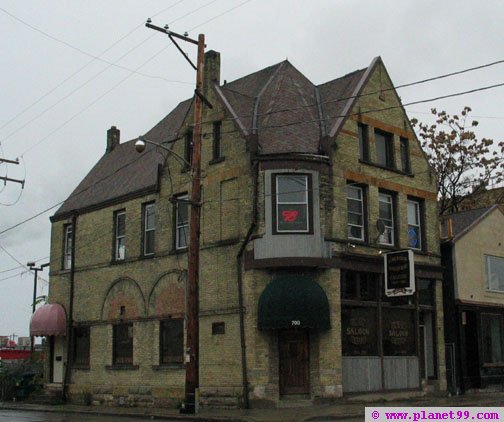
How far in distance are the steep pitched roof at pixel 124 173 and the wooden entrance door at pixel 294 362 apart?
9.07m

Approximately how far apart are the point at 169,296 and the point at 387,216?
356 inches

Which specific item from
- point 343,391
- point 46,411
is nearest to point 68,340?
point 46,411

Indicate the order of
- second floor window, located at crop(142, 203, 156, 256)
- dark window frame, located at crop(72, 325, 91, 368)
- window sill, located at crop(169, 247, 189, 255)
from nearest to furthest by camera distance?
window sill, located at crop(169, 247, 189, 255) < second floor window, located at crop(142, 203, 156, 256) < dark window frame, located at crop(72, 325, 91, 368)

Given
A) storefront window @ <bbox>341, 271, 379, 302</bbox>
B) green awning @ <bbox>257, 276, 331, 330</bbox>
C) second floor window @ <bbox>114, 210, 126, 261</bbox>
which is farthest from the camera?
second floor window @ <bbox>114, 210, 126, 261</bbox>

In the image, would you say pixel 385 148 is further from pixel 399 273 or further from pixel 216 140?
pixel 216 140

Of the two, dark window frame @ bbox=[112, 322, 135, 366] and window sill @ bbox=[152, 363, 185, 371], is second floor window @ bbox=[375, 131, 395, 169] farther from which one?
dark window frame @ bbox=[112, 322, 135, 366]

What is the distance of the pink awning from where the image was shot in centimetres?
3316

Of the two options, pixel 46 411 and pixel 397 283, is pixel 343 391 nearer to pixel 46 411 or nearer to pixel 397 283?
pixel 397 283

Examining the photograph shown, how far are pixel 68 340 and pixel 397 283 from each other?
15.9m

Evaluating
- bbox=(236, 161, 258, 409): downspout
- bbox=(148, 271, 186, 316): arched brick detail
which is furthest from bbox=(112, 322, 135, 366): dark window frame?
bbox=(236, 161, 258, 409): downspout

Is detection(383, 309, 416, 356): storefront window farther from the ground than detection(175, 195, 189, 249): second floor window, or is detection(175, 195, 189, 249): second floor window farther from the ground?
detection(175, 195, 189, 249): second floor window

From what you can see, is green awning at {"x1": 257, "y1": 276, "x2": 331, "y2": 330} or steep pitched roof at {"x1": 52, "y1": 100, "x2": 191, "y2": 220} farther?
steep pitched roof at {"x1": 52, "y1": 100, "x2": 191, "y2": 220}

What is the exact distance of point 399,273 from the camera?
2594 cm

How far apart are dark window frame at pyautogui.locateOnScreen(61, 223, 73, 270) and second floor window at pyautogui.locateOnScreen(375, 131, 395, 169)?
50.9ft
